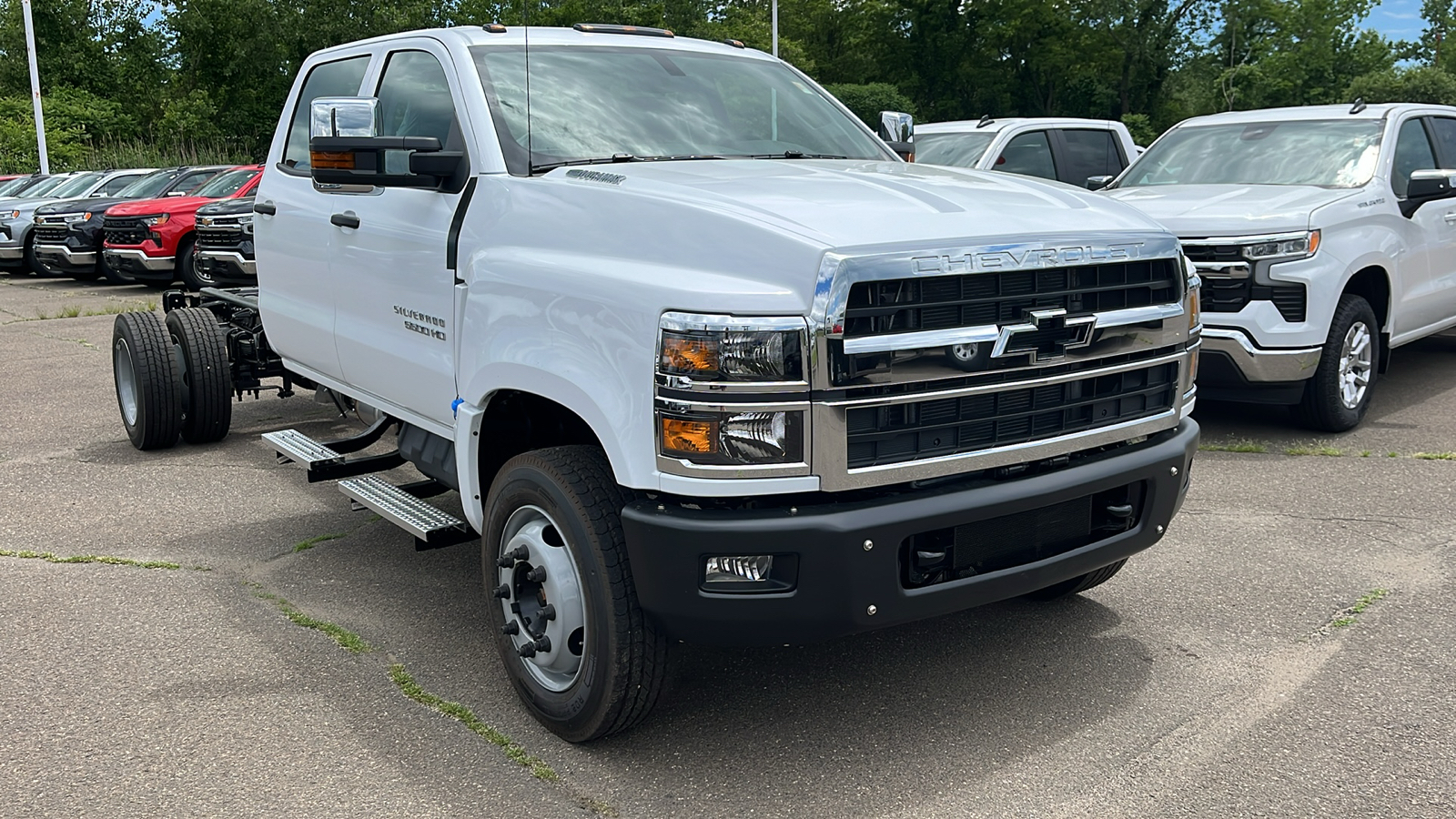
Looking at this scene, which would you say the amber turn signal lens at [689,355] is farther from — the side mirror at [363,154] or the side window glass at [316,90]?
the side window glass at [316,90]

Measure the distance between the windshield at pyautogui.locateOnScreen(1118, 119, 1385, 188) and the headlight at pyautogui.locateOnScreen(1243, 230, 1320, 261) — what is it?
966 millimetres

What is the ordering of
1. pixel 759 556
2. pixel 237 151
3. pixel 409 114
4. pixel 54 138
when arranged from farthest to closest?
pixel 237 151 < pixel 54 138 < pixel 409 114 < pixel 759 556

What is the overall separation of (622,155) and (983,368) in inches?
59.9

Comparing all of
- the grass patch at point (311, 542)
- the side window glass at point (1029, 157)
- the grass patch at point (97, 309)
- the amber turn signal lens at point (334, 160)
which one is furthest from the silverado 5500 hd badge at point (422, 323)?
the grass patch at point (97, 309)

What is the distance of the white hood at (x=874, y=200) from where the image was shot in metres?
3.19

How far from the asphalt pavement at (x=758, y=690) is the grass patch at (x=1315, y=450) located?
2.27 ft

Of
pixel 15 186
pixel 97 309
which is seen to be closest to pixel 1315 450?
pixel 97 309

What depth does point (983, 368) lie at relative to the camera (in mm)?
3240

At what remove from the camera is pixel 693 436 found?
118 inches

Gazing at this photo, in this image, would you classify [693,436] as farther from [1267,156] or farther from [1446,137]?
[1446,137]

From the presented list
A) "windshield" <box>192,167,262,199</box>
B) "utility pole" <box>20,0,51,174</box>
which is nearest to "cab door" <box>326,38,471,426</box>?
"windshield" <box>192,167,262,199</box>

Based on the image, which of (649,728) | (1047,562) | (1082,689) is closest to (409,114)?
(649,728)

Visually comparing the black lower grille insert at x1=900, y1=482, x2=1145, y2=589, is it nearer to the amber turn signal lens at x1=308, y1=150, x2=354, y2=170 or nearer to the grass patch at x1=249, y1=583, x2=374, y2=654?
the grass patch at x1=249, y1=583, x2=374, y2=654

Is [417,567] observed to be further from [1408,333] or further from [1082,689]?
[1408,333]
